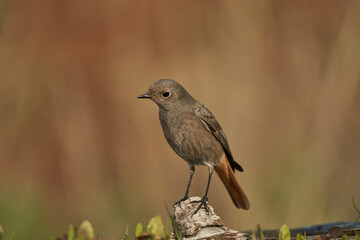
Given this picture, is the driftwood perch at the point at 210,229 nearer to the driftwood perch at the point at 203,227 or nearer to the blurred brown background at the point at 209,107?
the driftwood perch at the point at 203,227

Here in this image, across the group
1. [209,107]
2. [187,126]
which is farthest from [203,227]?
[209,107]

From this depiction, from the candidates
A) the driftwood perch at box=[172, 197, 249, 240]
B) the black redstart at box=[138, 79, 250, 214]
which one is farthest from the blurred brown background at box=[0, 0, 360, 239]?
the driftwood perch at box=[172, 197, 249, 240]

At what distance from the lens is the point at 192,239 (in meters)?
3.97

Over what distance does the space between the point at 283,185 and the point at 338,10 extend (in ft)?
11.0

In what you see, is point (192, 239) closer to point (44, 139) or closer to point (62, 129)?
point (62, 129)

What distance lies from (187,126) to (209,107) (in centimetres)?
210

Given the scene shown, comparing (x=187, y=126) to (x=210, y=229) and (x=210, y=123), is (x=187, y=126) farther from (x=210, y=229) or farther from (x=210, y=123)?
(x=210, y=229)

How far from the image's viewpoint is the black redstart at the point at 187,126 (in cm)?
534

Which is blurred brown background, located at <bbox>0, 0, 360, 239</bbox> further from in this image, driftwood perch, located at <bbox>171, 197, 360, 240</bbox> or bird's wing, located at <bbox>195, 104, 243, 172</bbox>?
driftwood perch, located at <bbox>171, 197, 360, 240</bbox>

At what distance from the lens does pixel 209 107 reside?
24.4ft

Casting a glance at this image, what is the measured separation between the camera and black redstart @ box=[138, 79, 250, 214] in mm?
5340

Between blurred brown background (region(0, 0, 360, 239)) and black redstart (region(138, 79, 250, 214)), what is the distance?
5.76 feet

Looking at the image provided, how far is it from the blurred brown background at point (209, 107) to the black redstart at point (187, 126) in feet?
5.76

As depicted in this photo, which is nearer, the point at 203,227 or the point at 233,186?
the point at 203,227
